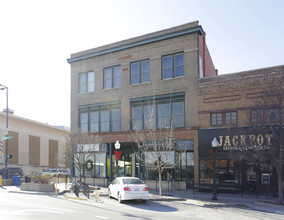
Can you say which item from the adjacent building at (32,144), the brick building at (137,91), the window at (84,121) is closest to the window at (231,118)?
the brick building at (137,91)

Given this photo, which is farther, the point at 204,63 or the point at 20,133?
the point at 20,133

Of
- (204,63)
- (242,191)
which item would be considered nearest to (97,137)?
(204,63)

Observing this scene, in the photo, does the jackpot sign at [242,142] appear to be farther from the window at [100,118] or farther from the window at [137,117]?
the window at [100,118]

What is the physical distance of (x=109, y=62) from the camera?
31703mm

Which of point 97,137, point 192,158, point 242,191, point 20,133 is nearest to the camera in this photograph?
point 242,191

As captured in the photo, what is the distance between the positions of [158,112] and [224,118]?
19.2 ft

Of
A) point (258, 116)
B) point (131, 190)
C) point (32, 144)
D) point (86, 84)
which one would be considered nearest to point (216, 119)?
point (258, 116)

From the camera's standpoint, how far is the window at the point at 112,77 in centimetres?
3111

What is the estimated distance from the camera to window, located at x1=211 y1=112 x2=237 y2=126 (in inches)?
961

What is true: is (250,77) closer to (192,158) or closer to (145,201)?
(192,158)

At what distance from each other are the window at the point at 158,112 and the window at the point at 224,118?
272 cm

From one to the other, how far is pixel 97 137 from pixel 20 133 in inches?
1137

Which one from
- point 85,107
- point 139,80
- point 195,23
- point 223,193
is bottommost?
point 223,193

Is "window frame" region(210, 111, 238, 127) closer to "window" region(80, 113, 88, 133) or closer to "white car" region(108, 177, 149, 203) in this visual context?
"white car" region(108, 177, 149, 203)
